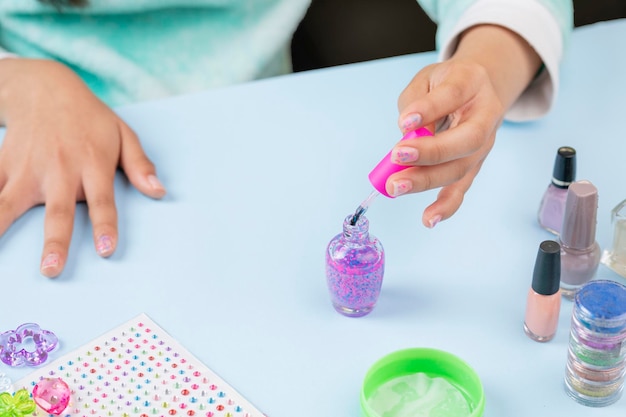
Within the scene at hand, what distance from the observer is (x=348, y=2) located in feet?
4.79

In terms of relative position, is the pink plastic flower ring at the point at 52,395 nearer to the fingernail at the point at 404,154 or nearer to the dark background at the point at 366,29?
the fingernail at the point at 404,154

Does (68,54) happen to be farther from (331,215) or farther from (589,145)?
(589,145)

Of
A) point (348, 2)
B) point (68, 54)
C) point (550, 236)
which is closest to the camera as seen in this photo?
point (550, 236)

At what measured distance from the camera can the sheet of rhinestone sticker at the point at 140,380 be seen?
570 mm

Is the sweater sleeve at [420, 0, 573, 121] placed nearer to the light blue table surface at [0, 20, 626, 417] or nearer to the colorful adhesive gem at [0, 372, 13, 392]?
the light blue table surface at [0, 20, 626, 417]

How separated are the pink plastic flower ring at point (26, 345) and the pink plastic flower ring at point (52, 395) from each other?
0.04 metres

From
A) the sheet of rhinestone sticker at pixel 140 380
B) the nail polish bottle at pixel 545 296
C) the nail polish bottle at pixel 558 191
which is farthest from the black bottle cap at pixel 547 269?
the sheet of rhinestone sticker at pixel 140 380

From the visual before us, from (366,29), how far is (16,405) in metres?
1.09

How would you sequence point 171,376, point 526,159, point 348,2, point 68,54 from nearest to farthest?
point 171,376, point 526,159, point 68,54, point 348,2

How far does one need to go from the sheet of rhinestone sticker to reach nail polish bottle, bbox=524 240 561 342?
8.7 inches

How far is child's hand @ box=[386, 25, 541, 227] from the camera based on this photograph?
0.61m

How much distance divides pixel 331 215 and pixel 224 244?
0.35 ft

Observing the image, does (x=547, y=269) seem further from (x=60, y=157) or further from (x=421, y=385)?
(x=60, y=157)

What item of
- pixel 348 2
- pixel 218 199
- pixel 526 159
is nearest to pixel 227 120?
pixel 218 199
